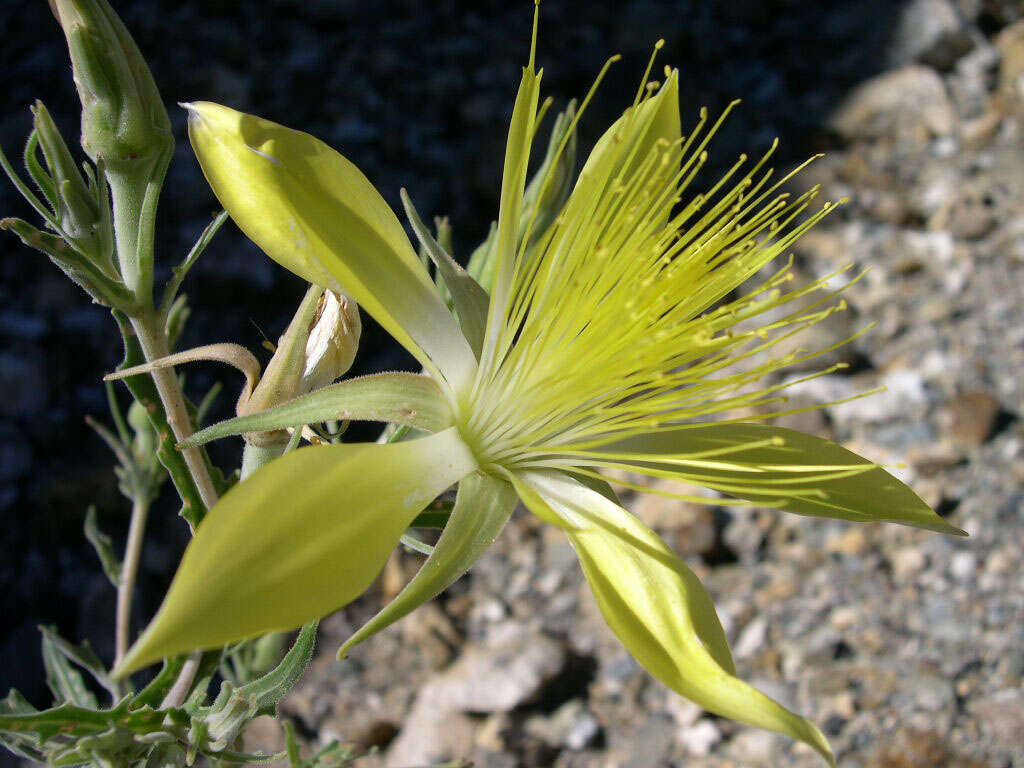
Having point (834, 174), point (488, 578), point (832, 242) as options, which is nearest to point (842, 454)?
point (488, 578)

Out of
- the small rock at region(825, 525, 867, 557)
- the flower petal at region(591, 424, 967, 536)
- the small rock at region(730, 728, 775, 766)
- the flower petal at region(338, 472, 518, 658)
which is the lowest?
the small rock at region(730, 728, 775, 766)

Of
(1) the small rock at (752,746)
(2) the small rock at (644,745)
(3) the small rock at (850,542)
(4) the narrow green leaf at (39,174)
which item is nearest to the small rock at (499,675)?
(2) the small rock at (644,745)

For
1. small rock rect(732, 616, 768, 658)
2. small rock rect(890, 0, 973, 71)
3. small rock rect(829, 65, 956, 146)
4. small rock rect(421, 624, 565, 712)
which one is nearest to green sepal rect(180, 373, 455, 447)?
small rock rect(421, 624, 565, 712)

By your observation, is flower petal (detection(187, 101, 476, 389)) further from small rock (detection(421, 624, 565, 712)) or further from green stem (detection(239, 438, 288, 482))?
small rock (detection(421, 624, 565, 712))

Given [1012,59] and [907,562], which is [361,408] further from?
[1012,59]

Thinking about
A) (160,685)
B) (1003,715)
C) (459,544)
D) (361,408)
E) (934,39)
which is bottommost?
(1003,715)

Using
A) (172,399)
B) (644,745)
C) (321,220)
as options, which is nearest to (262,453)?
(172,399)

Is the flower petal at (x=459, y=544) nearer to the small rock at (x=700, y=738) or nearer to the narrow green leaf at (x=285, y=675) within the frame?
the narrow green leaf at (x=285, y=675)
